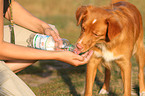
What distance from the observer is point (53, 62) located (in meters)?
5.85

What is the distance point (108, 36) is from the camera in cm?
282

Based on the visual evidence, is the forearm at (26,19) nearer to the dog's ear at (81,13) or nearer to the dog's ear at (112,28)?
the dog's ear at (81,13)

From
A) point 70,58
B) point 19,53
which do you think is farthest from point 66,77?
point 19,53

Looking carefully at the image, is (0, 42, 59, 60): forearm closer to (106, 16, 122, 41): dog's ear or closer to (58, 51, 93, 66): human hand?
(58, 51, 93, 66): human hand

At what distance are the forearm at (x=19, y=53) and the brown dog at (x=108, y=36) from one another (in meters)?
0.57

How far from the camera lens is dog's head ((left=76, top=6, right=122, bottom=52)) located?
2811 millimetres

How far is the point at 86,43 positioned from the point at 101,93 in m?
1.48

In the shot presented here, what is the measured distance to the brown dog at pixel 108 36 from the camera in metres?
2.84

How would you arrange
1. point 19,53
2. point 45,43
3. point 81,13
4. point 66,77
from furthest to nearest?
point 66,77 < point 81,13 < point 45,43 < point 19,53

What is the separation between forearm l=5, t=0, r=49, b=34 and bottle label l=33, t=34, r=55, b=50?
32 cm

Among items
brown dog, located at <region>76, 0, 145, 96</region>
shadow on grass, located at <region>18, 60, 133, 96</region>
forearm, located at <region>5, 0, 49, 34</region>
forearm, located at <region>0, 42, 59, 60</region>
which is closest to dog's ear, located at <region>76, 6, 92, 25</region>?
brown dog, located at <region>76, 0, 145, 96</region>

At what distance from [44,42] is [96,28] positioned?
700 mm

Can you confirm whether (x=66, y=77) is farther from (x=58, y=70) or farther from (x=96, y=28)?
(x=96, y=28)

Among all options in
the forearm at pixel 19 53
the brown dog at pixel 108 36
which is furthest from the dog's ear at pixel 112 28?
the forearm at pixel 19 53
